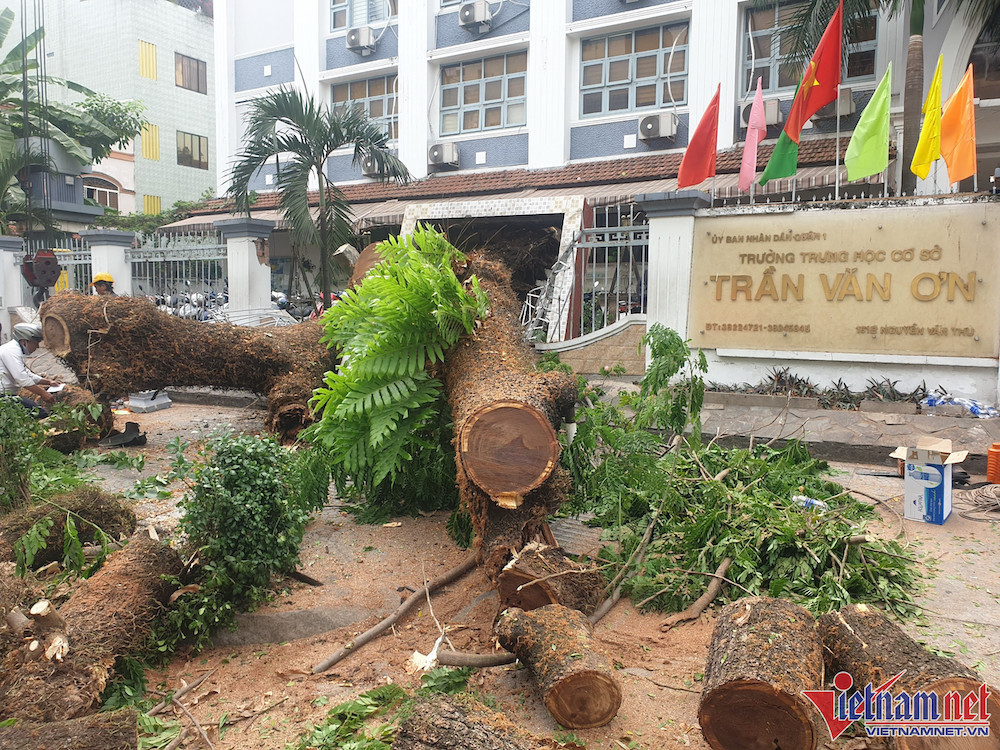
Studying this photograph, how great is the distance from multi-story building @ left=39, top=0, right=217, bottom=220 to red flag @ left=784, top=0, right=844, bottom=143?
23.2 m

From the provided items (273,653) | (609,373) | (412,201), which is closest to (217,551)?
(273,653)

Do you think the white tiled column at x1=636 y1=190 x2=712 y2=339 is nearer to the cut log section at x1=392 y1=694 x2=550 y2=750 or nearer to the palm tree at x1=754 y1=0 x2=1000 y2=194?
the palm tree at x1=754 y1=0 x2=1000 y2=194

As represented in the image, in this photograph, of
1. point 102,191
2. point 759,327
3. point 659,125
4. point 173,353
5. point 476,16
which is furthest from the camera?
point 102,191

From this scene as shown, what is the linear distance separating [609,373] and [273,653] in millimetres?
5924

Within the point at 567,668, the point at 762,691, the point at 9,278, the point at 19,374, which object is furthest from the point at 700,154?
the point at 9,278

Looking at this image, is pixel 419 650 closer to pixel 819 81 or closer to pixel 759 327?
pixel 759 327

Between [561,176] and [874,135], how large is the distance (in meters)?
7.78

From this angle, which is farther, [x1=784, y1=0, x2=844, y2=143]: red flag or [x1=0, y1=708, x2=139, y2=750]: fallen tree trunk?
[x1=784, y1=0, x2=844, y2=143]: red flag

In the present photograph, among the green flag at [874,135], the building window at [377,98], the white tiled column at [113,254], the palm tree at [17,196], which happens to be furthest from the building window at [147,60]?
the green flag at [874,135]

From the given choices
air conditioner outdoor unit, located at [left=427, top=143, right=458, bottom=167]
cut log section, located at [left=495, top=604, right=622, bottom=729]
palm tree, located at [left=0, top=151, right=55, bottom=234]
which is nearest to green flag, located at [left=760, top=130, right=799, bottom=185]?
cut log section, located at [left=495, top=604, right=622, bottom=729]

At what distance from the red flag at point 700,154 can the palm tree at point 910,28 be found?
270cm

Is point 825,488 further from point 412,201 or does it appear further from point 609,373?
point 412,201

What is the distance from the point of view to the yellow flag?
7.92m

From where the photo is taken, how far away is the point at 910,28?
11.5 meters
